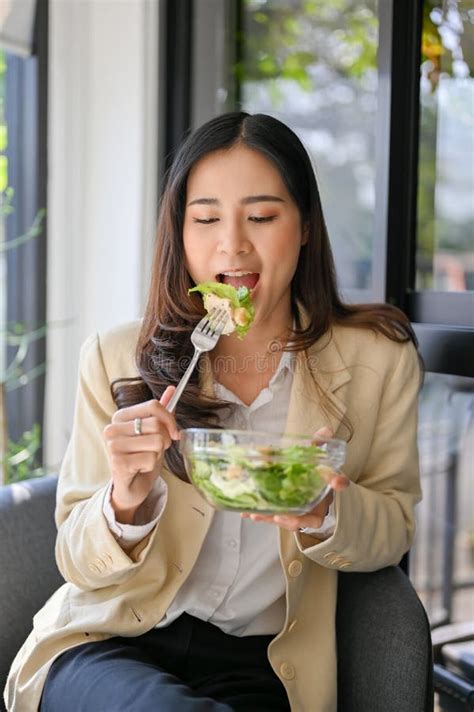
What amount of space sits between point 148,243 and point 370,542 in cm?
152

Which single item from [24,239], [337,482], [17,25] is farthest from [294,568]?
[17,25]

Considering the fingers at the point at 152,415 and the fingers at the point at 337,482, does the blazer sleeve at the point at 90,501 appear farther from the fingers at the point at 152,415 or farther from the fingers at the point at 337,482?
the fingers at the point at 337,482

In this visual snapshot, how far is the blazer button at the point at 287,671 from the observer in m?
1.52

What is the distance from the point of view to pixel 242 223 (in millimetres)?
1597

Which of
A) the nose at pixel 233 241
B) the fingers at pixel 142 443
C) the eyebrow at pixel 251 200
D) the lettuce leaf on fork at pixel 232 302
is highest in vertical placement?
the eyebrow at pixel 251 200

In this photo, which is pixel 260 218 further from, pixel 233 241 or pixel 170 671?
pixel 170 671

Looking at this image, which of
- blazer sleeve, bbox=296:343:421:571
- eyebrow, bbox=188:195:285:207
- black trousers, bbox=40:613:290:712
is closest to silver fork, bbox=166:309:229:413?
eyebrow, bbox=188:195:285:207

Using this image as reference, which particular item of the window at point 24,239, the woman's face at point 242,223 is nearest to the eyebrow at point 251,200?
the woman's face at point 242,223

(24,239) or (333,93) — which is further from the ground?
(333,93)

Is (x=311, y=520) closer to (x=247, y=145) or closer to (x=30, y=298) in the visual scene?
(x=247, y=145)

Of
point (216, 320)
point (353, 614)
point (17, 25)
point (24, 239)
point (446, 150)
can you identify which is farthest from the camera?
point (24, 239)

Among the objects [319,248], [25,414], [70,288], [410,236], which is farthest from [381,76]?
[25,414]

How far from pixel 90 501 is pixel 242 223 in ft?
1.82

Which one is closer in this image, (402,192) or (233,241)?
(233,241)
